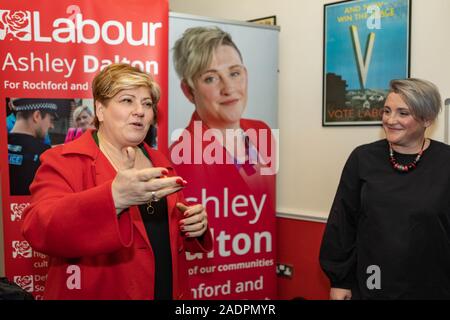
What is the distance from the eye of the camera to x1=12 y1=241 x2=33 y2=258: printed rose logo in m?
2.57

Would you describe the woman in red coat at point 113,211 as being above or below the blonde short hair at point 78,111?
below

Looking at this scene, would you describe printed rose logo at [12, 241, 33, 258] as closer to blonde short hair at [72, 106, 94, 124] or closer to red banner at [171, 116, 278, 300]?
blonde short hair at [72, 106, 94, 124]

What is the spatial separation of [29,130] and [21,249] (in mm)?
622

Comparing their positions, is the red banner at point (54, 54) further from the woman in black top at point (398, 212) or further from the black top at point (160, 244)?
the woman in black top at point (398, 212)

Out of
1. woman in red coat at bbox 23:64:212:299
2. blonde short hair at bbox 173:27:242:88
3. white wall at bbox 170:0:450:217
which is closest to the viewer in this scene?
woman in red coat at bbox 23:64:212:299

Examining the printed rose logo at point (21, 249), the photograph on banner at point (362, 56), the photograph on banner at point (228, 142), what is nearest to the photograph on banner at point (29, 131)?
the printed rose logo at point (21, 249)

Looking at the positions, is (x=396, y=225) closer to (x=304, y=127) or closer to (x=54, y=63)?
(x=304, y=127)

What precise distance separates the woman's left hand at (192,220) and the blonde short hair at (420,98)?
105 cm

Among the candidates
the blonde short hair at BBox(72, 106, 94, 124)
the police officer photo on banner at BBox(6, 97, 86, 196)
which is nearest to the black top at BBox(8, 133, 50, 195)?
the police officer photo on banner at BBox(6, 97, 86, 196)

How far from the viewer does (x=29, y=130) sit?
259cm

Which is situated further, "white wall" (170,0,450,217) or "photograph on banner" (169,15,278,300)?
"white wall" (170,0,450,217)

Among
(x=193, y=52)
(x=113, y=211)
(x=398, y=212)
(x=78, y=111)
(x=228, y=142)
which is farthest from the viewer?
(x=228, y=142)

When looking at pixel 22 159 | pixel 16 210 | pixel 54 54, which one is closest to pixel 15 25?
pixel 54 54

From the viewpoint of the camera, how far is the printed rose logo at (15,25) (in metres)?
2.49
